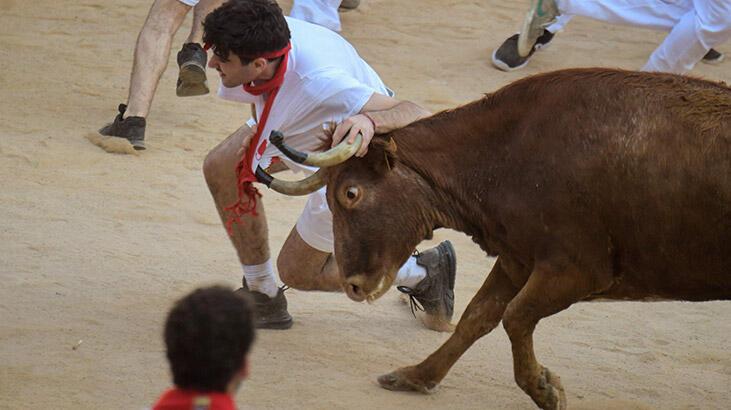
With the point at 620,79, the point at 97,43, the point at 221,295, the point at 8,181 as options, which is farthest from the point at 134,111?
the point at 221,295

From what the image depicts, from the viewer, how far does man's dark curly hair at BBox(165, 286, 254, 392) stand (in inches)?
124

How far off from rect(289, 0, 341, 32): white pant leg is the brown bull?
5.44m

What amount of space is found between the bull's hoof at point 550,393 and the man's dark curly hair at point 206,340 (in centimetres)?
258

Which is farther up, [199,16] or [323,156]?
[323,156]

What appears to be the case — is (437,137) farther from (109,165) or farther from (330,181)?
(109,165)

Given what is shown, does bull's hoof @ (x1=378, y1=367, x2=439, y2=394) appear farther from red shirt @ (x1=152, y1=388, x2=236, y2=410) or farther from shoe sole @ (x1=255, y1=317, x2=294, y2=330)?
red shirt @ (x1=152, y1=388, x2=236, y2=410)

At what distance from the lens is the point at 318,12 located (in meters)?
10.9

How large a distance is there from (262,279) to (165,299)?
656 mm

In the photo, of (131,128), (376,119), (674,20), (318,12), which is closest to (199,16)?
(131,128)

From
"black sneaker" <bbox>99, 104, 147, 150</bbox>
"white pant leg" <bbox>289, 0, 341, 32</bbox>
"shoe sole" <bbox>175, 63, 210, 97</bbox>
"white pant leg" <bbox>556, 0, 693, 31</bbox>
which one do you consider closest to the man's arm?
"shoe sole" <bbox>175, 63, 210, 97</bbox>

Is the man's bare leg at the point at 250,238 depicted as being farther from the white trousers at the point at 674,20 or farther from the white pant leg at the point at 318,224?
the white trousers at the point at 674,20

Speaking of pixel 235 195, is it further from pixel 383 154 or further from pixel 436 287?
pixel 383 154

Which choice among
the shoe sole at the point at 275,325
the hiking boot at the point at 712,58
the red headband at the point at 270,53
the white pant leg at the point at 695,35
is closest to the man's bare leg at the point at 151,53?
the shoe sole at the point at 275,325

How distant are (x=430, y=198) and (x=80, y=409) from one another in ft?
5.70
